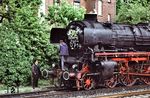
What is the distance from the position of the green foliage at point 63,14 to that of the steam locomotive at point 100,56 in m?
5.98

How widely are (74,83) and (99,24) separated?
2.96m

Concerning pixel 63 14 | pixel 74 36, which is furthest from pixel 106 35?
pixel 63 14

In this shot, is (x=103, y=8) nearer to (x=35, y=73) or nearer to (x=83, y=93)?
(x=35, y=73)

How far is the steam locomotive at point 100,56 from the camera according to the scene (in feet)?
66.7

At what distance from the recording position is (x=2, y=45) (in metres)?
22.2

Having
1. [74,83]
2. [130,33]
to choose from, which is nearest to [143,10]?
[130,33]

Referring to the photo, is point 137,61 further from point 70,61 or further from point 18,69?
point 18,69

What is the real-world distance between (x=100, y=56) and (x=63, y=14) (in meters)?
8.52

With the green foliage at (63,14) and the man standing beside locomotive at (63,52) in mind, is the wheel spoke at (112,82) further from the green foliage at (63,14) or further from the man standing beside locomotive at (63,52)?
the green foliage at (63,14)

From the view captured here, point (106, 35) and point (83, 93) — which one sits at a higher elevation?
point (106, 35)

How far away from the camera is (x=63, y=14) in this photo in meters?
28.4

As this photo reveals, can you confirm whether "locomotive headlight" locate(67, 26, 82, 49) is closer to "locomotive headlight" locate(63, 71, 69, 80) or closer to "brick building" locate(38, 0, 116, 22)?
"locomotive headlight" locate(63, 71, 69, 80)

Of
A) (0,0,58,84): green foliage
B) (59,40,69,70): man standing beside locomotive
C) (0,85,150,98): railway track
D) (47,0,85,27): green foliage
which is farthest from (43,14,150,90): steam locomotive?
(47,0,85,27): green foliage

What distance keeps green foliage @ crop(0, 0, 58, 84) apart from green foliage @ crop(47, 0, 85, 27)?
259cm
